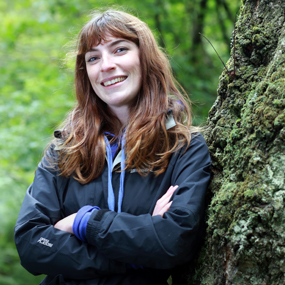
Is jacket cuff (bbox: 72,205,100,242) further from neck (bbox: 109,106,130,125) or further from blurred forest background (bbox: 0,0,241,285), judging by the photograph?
blurred forest background (bbox: 0,0,241,285)

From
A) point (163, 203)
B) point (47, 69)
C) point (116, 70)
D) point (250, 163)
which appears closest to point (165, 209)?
point (163, 203)

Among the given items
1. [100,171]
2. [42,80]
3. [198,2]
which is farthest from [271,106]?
[198,2]

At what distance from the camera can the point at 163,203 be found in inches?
78.9

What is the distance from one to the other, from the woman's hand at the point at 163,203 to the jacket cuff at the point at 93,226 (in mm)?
331

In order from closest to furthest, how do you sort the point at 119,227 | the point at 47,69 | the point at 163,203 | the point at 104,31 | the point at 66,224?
the point at 119,227 → the point at 163,203 → the point at 66,224 → the point at 104,31 → the point at 47,69

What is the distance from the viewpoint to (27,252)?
208 cm

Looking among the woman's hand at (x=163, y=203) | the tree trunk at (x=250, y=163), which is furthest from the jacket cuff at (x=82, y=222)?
the tree trunk at (x=250, y=163)

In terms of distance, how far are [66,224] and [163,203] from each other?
69 centimetres

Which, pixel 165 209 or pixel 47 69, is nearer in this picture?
pixel 165 209

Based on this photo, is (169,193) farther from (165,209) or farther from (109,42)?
(109,42)

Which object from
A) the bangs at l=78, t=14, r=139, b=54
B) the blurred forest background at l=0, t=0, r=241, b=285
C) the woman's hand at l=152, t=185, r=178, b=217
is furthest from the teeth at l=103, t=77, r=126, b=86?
the blurred forest background at l=0, t=0, r=241, b=285

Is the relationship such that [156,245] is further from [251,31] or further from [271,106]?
[251,31]

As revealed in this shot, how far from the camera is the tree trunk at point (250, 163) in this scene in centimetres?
162

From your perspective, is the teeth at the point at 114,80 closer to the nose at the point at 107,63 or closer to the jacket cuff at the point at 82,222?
the nose at the point at 107,63
